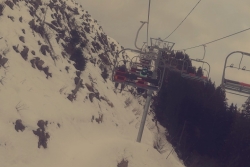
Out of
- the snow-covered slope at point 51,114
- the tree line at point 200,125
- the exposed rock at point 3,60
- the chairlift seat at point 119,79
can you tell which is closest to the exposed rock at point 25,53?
the snow-covered slope at point 51,114

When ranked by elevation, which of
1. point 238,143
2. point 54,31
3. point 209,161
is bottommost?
point 209,161

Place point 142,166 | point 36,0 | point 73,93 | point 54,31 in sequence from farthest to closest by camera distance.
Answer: point 36,0, point 54,31, point 73,93, point 142,166

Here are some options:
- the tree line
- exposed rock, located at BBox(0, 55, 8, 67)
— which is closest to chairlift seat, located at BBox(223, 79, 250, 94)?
exposed rock, located at BBox(0, 55, 8, 67)

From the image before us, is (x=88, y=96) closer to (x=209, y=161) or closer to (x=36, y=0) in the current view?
(x=36, y=0)

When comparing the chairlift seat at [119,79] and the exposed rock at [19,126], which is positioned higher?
the chairlift seat at [119,79]

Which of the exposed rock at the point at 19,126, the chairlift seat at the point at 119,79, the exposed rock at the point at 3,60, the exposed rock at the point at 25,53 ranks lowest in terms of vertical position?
the exposed rock at the point at 19,126

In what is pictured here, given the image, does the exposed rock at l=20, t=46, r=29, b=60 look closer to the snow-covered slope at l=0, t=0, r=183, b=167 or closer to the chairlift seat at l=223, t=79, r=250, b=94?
the snow-covered slope at l=0, t=0, r=183, b=167

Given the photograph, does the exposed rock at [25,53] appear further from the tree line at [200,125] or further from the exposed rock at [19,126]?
the tree line at [200,125]

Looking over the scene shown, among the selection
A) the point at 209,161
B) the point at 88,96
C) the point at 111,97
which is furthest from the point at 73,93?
the point at 209,161
